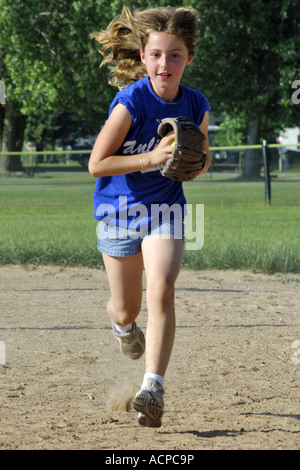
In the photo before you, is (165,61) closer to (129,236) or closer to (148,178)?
(148,178)

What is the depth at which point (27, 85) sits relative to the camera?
85.6 ft

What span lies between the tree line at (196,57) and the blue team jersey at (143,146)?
70.1 feet

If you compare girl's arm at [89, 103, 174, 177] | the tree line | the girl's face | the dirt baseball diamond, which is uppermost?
the tree line

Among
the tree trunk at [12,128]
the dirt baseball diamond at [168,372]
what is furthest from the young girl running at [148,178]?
the tree trunk at [12,128]

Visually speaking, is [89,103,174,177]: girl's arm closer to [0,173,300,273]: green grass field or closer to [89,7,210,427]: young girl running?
[89,7,210,427]: young girl running

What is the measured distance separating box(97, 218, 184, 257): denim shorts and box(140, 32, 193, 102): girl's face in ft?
2.19

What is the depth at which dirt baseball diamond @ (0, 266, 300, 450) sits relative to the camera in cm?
346

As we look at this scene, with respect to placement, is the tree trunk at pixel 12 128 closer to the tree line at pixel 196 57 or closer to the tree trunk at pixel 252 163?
the tree line at pixel 196 57

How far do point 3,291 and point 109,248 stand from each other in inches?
142

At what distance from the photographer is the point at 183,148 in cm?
363

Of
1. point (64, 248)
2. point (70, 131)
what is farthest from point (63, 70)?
point (70, 131)

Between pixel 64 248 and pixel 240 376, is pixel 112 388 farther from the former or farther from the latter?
pixel 64 248

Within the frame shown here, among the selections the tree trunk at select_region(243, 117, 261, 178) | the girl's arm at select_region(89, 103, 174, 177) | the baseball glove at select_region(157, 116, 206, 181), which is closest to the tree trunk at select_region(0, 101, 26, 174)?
the tree trunk at select_region(243, 117, 261, 178)

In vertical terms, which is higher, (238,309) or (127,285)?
(127,285)
